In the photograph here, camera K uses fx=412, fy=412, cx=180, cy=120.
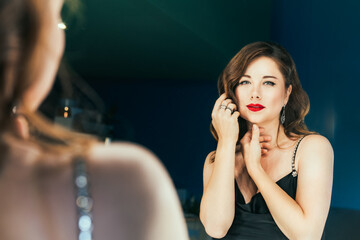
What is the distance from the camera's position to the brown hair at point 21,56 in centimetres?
33

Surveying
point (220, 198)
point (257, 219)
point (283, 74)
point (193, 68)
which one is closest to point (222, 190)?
point (220, 198)

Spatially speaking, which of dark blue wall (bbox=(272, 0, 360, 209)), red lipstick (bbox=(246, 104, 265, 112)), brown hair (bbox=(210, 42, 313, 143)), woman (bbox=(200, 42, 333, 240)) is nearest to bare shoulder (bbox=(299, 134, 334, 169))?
woman (bbox=(200, 42, 333, 240))

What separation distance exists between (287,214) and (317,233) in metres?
0.13

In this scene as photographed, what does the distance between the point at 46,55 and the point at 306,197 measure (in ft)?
4.03

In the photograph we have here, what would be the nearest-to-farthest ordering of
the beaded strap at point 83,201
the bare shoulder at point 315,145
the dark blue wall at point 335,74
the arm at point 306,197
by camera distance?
the beaded strap at point 83,201 → the arm at point 306,197 → the bare shoulder at point 315,145 → the dark blue wall at point 335,74

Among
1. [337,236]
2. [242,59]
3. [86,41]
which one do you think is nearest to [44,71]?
[242,59]

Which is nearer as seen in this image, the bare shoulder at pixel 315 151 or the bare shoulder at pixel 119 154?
the bare shoulder at pixel 119 154

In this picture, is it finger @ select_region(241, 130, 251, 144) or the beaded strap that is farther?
finger @ select_region(241, 130, 251, 144)

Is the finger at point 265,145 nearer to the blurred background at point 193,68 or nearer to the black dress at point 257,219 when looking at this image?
the black dress at point 257,219

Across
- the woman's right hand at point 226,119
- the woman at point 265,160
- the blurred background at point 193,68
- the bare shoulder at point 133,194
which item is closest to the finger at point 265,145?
the woman at point 265,160

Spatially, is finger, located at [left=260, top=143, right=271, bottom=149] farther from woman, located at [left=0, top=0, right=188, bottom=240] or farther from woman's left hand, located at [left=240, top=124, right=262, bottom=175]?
woman, located at [left=0, top=0, right=188, bottom=240]

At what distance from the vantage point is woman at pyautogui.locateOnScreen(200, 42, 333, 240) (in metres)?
1.41

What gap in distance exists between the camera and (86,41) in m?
4.77

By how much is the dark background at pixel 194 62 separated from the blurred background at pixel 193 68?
10 mm
